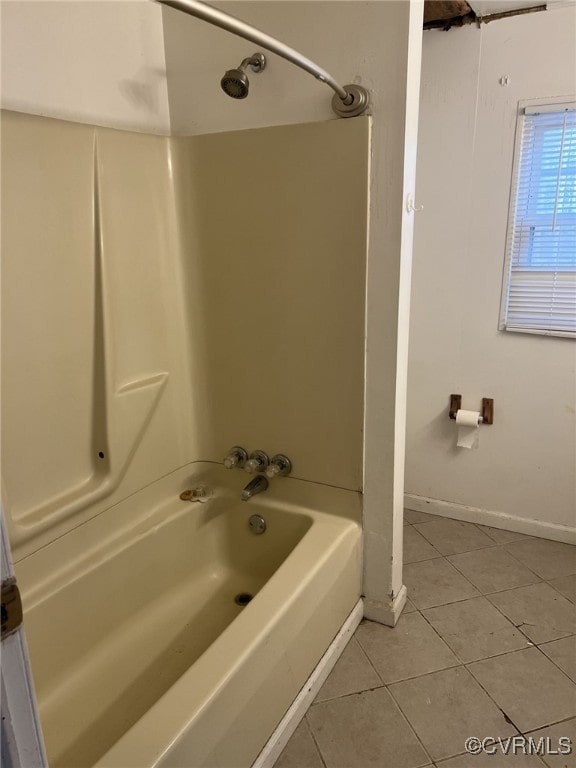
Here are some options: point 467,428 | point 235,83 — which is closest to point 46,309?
point 235,83

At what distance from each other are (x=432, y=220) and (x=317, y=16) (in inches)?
39.1

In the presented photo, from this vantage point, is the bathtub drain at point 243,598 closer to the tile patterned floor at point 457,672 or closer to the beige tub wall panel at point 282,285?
the tile patterned floor at point 457,672

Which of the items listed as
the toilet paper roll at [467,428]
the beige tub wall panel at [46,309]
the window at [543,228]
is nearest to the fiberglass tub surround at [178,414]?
the beige tub wall panel at [46,309]

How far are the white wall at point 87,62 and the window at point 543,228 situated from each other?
1368 millimetres

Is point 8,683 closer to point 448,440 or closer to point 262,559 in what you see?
point 262,559

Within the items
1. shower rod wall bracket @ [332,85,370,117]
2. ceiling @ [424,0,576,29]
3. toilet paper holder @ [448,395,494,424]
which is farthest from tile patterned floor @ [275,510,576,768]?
ceiling @ [424,0,576,29]

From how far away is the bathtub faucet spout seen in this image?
5.75ft

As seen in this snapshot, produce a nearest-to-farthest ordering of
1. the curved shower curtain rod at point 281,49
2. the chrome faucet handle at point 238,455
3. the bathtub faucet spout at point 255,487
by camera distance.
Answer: the curved shower curtain rod at point 281,49, the bathtub faucet spout at point 255,487, the chrome faucet handle at point 238,455

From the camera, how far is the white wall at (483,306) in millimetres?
1950

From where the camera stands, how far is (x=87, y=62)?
1.45m

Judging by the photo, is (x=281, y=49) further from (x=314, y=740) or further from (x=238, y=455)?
(x=314, y=740)

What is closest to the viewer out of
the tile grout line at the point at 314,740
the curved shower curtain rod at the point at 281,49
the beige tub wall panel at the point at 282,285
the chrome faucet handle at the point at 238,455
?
the curved shower curtain rod at the point at 281,49

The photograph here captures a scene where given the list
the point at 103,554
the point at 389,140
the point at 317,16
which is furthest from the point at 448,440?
the point at 317,16

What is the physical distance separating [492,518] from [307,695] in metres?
1.29
